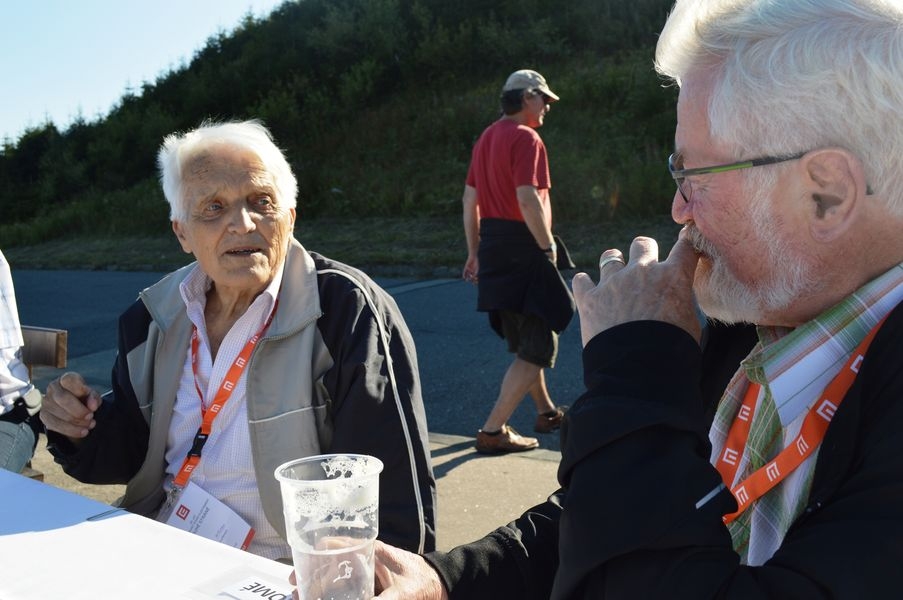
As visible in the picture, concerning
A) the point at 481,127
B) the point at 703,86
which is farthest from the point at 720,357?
the point at 481,127

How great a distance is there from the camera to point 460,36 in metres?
22.8

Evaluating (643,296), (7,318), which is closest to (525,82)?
(7,318)

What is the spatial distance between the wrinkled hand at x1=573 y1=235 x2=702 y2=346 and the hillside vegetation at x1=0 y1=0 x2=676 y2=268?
1183cm

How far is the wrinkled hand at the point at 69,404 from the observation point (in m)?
2.33

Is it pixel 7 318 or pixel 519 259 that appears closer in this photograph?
pixel 7 318

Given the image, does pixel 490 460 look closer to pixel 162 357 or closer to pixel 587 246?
pixel 162 357

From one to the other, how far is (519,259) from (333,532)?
13.2 feet

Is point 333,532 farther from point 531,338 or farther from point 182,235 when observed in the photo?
point 531,338

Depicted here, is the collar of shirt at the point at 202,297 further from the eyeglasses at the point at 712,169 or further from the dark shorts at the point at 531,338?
the dark shorts at the point at 531,338

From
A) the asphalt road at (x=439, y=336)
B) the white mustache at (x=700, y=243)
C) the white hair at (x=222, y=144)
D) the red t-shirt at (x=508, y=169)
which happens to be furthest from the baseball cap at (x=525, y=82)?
the white mustache at (x=700, y=243)

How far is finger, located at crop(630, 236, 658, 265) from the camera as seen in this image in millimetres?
1508

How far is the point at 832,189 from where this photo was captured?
1326 mm

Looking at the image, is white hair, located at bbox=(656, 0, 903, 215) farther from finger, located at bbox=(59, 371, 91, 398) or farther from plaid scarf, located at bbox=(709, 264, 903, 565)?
finger, located at bbox=(59, 371, 91, 398)

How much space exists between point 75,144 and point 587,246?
2142 centimetres
